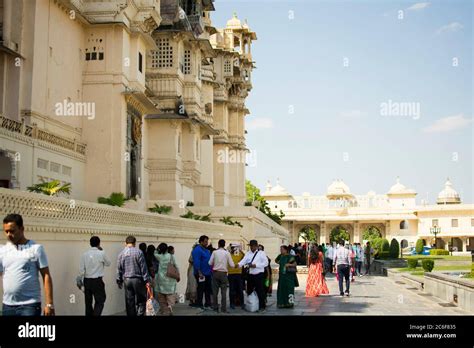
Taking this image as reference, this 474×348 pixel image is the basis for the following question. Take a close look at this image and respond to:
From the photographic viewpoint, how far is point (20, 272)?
→ 815 centimetres

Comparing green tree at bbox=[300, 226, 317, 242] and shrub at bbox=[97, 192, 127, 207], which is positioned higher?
green tree at bbox=[300, 226, 317, 242]

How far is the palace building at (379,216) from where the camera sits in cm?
9131

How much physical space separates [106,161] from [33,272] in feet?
67.2

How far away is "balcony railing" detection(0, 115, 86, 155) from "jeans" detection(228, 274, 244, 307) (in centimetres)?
778

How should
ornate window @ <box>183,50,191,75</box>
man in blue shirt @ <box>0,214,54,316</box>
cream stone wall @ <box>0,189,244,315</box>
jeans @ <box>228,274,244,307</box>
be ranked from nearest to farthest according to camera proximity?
man in blue shirt @ <box>0,214,54,316</box> < cream stone wall @ <box>0,189,244,315</box> < jeans @ <box>228,274,244,307</box> < ornate window @ <box>183,50,191,75</box>

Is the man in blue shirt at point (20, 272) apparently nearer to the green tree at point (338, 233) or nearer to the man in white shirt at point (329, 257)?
the man in white shirt at point (329, 257)

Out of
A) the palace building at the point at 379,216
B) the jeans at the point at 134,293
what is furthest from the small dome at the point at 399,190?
the jeans at the point at 134,293

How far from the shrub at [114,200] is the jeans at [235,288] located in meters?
8.89

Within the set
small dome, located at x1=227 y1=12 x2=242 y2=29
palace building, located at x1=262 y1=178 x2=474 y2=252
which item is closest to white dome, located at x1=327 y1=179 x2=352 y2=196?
palace building, located at x1=262 y1=178 x2=474 y2=252

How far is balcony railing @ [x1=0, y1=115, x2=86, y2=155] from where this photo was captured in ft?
71.1

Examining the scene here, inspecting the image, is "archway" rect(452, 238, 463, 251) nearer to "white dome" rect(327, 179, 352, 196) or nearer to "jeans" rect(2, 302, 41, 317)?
"white dome" rect(327, 179, 352, 196)

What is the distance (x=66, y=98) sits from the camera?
27.2m
